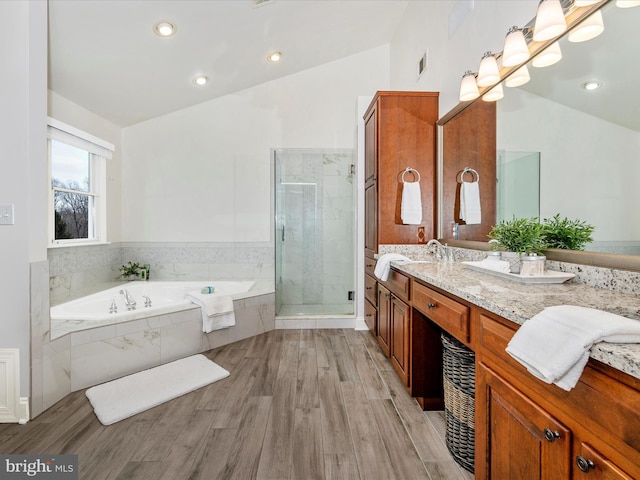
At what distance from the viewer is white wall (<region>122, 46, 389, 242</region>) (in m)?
3.91

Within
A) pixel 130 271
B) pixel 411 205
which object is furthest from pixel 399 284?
pixel 130 271

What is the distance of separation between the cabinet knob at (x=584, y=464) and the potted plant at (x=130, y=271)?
4078 mm

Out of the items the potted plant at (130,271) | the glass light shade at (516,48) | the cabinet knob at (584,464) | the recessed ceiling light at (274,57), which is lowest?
the cabinet knob at (584,464)

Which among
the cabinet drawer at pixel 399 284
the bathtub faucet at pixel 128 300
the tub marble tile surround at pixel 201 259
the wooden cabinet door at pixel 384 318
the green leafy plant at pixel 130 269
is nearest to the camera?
the cabinet drawer at pixel 399 284

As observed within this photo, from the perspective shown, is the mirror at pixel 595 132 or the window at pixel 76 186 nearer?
the mirror at pixel 595 132

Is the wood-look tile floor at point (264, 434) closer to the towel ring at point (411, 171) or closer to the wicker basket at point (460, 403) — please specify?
the wicker basket at point (460, 403)

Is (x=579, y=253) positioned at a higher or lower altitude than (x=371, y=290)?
higher

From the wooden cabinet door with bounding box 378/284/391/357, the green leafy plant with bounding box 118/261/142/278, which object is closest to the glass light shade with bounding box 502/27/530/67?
the wooden cabinet door with bounding box 378/284/391/357

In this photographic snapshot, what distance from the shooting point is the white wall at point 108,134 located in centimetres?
296

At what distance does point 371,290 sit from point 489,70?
194 cm

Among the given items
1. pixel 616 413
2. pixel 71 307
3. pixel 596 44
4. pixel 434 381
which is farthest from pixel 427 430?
pixel 71 307

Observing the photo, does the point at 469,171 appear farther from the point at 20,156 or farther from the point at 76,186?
the point at 76,186

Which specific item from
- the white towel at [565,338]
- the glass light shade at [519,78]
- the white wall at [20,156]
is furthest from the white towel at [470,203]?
the white wall at [20,156]

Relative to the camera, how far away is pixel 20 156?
1.77 metres
